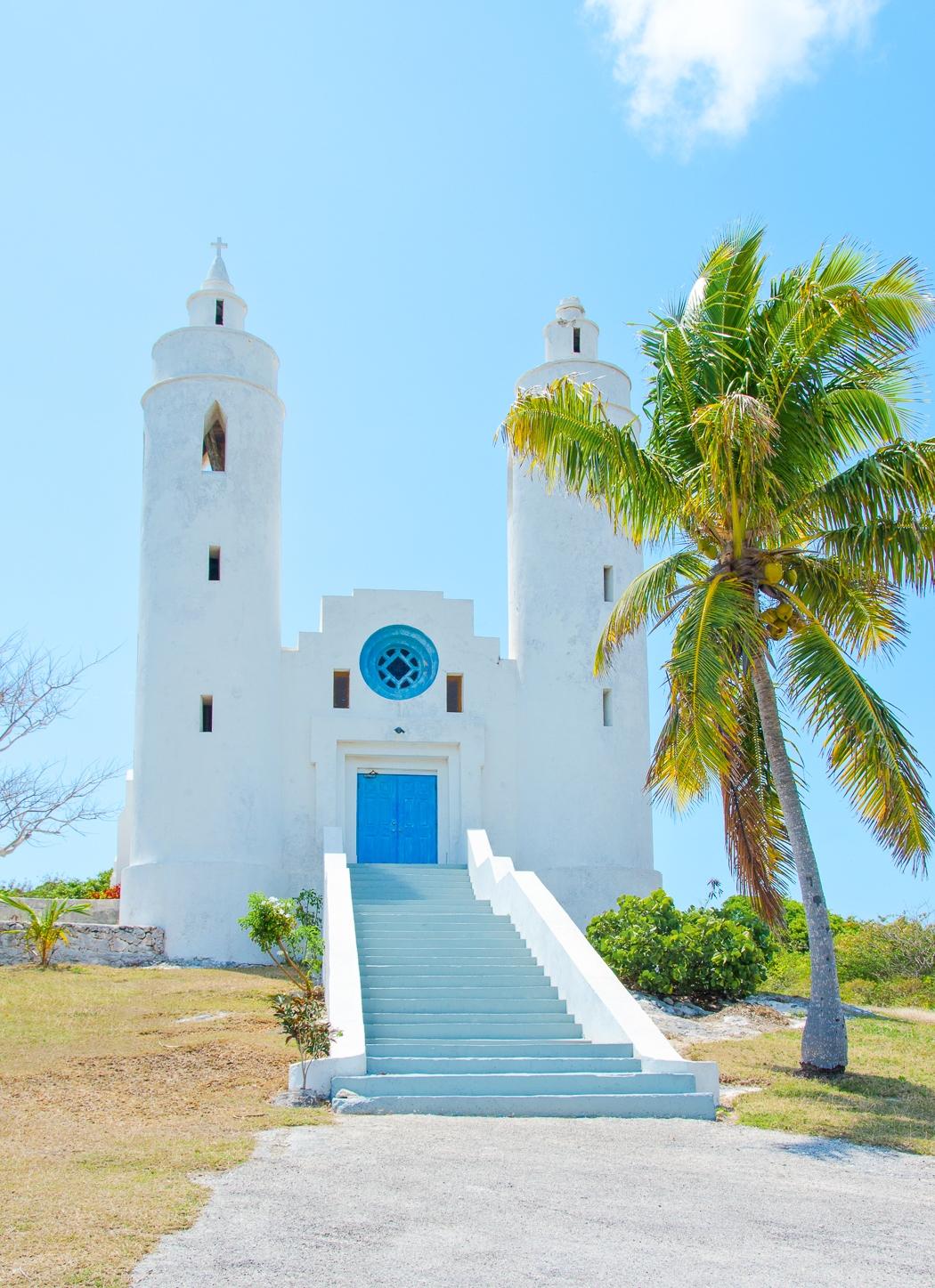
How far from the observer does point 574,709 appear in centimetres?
2397

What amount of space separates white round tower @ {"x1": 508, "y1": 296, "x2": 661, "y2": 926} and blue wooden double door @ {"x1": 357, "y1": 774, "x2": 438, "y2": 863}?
1.70 meters

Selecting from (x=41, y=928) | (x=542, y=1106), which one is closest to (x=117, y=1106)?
(x=542, y=1106)

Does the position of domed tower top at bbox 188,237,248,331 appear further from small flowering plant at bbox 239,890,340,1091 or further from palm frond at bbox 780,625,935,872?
palm frond at bbox 780,625,935,872

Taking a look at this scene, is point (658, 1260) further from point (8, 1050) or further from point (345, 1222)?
point (8, 1050)

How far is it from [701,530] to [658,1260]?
8.77 meters

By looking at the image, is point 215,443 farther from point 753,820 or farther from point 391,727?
point 753,820

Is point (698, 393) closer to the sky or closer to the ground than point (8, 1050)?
closer to the sky

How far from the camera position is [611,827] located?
77.6ft

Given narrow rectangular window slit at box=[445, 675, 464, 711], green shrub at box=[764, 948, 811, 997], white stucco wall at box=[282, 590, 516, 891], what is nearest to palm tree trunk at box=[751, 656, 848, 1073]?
green shrub at box=[764, 948, 811, 997]

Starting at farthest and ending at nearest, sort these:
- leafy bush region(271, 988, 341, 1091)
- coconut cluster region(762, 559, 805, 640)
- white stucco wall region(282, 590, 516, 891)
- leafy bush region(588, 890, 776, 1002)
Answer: white stucco wall region(282, 590, 516, 891) → leafy bush region(588, 890, 776, 1002) → coconut cluster region(762, 559, 805, 640) → leafy bush region(271, 988, 341, 1091)

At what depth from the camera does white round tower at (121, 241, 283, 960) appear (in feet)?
71.2

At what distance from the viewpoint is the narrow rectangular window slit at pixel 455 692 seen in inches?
938

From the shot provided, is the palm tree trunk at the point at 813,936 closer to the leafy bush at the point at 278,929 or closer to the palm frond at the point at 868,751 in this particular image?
the palm frond at the point at 868,751

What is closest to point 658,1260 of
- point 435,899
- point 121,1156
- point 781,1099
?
point 121,1156
